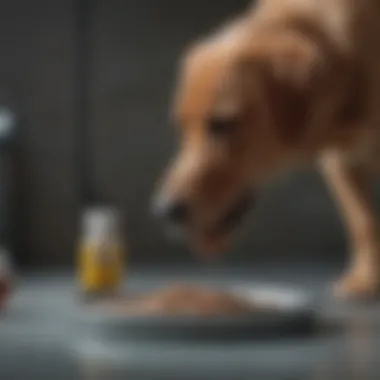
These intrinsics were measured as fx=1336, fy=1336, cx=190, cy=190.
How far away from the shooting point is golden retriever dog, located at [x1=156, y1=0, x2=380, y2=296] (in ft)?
4.37

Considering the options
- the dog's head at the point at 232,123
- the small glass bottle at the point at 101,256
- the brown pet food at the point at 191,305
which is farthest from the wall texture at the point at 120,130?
the brown pet food at the point at 191,305

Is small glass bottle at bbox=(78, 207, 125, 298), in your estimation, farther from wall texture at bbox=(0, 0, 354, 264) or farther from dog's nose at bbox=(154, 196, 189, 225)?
wall texture at bbox=(0, 0, 354, 264)

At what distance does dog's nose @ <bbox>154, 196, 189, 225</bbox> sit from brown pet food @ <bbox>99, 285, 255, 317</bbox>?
9 cm

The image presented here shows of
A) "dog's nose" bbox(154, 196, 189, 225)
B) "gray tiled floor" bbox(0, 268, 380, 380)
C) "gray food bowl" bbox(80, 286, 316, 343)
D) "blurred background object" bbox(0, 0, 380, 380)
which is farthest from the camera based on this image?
"blurred background object" bbox(0, 0, 380, 380)

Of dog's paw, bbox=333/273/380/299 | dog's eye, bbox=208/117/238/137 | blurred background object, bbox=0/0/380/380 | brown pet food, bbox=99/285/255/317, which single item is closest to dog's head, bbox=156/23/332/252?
dog's eye, bbox=208/117/238/137

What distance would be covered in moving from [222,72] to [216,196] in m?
0.12

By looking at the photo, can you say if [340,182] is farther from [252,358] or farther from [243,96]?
[252,358]

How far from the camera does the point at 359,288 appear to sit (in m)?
1.53

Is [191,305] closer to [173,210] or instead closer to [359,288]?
[173,210]

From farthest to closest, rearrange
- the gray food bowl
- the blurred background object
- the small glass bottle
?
the blurred background object → the small glass bottle → the gray food bowl

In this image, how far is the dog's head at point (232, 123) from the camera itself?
1.33 meters

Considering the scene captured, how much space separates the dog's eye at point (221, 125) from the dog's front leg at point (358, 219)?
0.24m

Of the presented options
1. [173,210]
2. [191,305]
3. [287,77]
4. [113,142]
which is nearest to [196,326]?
[191,305]

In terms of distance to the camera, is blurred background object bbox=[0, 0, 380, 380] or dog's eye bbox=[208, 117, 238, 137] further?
blurred background object bbox=[0, 0, 380, 380]
